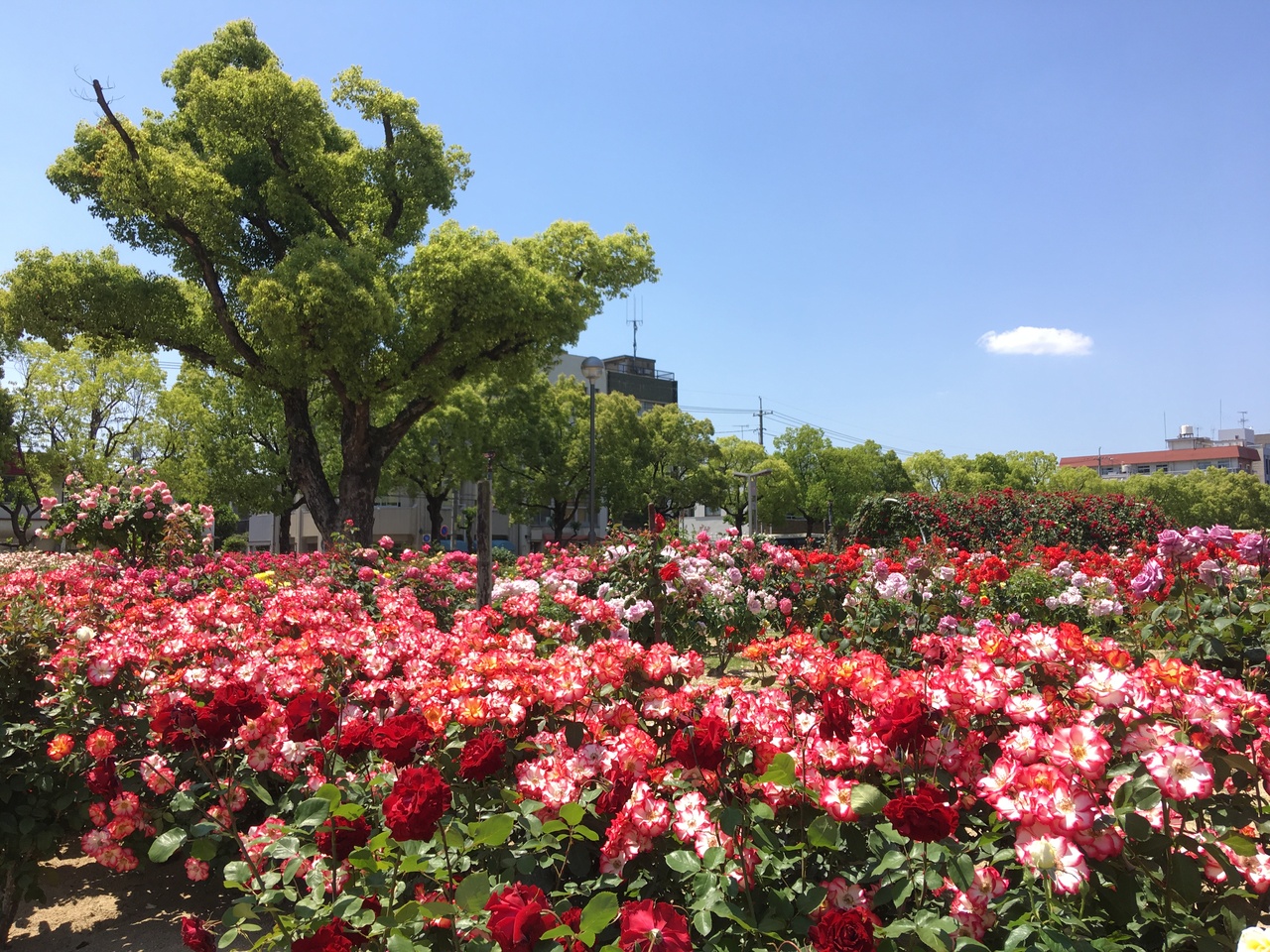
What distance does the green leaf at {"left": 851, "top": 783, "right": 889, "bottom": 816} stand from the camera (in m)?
1.62

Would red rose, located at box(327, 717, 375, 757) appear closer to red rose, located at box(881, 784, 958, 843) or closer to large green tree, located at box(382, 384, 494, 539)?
red rose, located at box(881, 784, 958, 843)

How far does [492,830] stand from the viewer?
1555 millimetres

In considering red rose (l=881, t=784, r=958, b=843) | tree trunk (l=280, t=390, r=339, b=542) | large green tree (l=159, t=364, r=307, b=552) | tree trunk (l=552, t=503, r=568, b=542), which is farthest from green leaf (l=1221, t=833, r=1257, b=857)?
tree trunk (l=552, t=503, r=568, b=542)

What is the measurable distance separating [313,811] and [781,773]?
99 centimetres

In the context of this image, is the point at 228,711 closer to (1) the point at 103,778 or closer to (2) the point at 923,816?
(1) the point at 103,778

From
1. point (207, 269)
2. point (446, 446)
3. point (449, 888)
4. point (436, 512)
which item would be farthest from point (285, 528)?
point (449, 888)

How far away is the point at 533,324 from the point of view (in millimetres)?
16266

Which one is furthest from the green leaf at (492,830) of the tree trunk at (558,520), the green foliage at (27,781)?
the tree trunk at (558,520)

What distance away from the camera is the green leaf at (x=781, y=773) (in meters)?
1.68

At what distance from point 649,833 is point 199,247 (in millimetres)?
16198

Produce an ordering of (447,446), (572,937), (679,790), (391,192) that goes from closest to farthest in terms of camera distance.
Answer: (572,937)
(679,790)
(391,192)
(447,446)

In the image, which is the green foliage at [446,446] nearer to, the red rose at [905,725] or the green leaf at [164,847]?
the green leaf at [164,847]

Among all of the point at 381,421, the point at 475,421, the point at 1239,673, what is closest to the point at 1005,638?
the point at 1239,673

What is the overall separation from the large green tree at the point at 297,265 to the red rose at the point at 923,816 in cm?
1419
